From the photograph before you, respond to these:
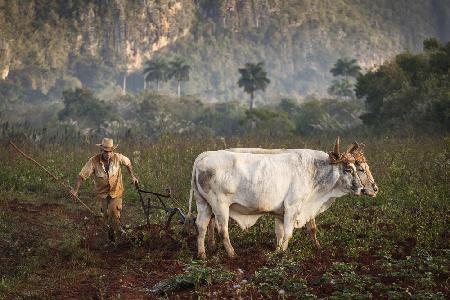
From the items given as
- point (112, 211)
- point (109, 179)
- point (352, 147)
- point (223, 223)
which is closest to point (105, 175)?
point (109, 179)

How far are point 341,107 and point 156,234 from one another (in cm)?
5369

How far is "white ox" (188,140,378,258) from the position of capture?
32.4 feet

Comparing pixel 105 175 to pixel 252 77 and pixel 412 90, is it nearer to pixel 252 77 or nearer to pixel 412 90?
pixel 412 90

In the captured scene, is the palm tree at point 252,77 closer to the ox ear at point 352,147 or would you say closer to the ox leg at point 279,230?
the ox ear at point 352,147

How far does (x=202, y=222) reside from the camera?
32.8 ft

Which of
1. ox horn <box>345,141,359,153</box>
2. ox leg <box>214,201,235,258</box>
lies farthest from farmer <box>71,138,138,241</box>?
ox horn <box>345,141,359,153</box>

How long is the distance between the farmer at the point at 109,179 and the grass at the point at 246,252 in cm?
46

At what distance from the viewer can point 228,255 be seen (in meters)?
9.84

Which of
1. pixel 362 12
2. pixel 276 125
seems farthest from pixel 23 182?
pixel 362 12

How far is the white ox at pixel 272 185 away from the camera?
32.4ft

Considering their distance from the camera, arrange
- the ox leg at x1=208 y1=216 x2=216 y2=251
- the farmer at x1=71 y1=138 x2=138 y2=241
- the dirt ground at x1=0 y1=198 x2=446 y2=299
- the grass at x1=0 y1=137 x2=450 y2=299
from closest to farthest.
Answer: the grass at x1=0 y1=137 x2=450 y2=299 < the dirt ground at x1=0 y1=198 x2=446 y2=299 < the ox leg at x1=208 y1=216 x2=216 y2=251 < the farmer at x1=71 y1=138 x2=138 y2=241

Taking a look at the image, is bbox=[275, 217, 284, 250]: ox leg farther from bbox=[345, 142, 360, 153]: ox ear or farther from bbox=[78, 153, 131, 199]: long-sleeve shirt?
bbox=[78, 153, 131, 199]: long-sleeve shirt

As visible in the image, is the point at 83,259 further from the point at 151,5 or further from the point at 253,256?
the point at 151,5

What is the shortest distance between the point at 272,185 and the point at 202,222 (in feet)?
4.06
